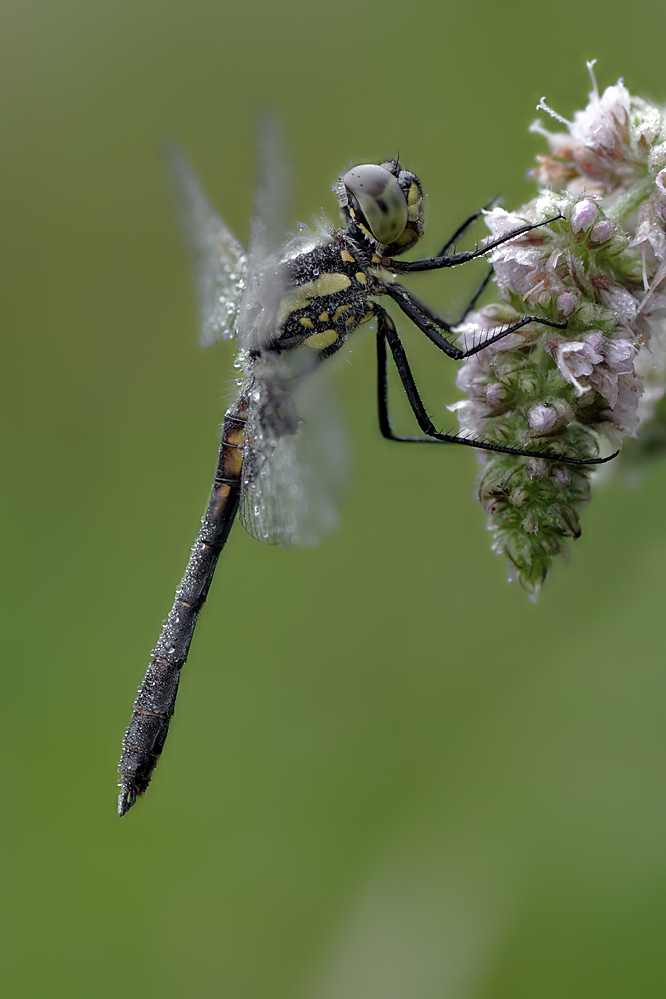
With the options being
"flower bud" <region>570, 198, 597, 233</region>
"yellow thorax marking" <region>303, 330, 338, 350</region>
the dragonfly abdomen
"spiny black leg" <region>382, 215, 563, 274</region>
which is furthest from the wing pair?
"flower bud" <region>570, 198, 597, 233</region>

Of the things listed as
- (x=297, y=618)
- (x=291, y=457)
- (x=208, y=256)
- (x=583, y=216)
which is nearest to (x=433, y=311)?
(x=291, y=457)

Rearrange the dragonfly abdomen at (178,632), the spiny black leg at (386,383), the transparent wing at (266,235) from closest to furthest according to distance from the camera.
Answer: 1. the transparent wing at (266,235)
2. the spiny black leg at (386,383)
3. the dragonfly abdomen at (178,632)

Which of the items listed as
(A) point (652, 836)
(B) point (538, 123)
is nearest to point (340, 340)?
(B) point (538, 123)

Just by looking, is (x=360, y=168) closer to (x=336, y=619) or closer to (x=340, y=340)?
(x=340, y=340)

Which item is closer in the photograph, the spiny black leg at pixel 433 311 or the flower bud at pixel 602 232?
the flower bud at pixel 602 232

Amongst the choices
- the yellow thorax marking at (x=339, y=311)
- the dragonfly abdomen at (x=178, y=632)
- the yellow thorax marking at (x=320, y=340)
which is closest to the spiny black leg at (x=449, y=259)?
the yellow thorax marking at (x=339, y=311)

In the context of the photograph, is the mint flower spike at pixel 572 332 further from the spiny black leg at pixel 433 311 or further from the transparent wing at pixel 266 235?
the transparent wing at pixel 266 235
